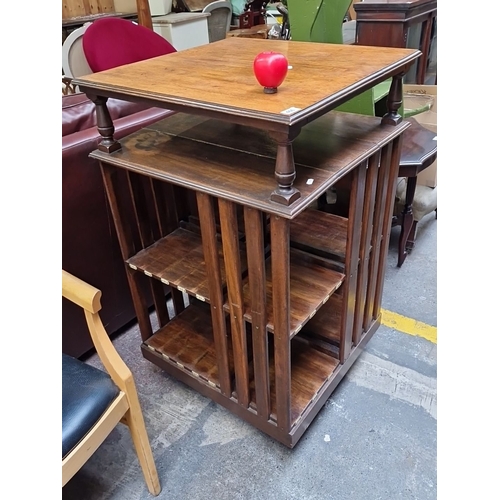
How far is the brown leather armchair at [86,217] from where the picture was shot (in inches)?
54.3

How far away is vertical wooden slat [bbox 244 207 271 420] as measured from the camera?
3.21 ft

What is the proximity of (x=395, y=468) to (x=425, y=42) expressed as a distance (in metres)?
2.36

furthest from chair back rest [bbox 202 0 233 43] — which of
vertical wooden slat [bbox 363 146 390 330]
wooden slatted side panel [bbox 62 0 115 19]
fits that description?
vertical wooden slat [bbox 363 146 390 330]

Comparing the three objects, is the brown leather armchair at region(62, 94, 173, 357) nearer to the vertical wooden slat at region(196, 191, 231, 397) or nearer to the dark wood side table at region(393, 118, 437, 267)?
the vertical wooden slat at region(196, 191, 231, 397)

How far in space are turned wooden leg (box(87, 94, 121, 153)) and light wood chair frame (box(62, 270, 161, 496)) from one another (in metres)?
0.38

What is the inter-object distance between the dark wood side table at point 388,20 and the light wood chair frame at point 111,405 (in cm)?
194

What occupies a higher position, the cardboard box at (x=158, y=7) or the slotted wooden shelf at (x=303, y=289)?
the cardboard box at (x=158, y=7)

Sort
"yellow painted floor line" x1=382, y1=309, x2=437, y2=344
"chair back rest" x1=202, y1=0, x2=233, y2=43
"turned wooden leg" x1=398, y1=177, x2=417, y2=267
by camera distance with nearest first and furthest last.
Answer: "yellow painted floor line" x1=382, y1=309, x2=437, y2=344
"turned wooden leg" x1=398, y1=177, x2=417, y2=267
"chair back rest" x1=202, y1=0, x2=233, y2=43

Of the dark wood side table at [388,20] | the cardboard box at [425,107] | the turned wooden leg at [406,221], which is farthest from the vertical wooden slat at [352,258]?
the dark wood side table at [388,20]

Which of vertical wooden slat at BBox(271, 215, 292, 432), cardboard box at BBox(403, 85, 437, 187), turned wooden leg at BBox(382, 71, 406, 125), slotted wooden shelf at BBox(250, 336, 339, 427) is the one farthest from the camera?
cardboard box at BBox(403, 85, 437, 187)

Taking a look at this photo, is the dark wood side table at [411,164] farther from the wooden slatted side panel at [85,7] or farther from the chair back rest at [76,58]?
the wooden slatted side panel at [85,7]

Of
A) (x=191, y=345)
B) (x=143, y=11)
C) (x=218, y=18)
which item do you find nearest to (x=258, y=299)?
(x=191, y=345)

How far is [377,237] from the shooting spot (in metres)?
1.37

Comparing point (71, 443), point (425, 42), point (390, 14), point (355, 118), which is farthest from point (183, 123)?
point (425, 42)
